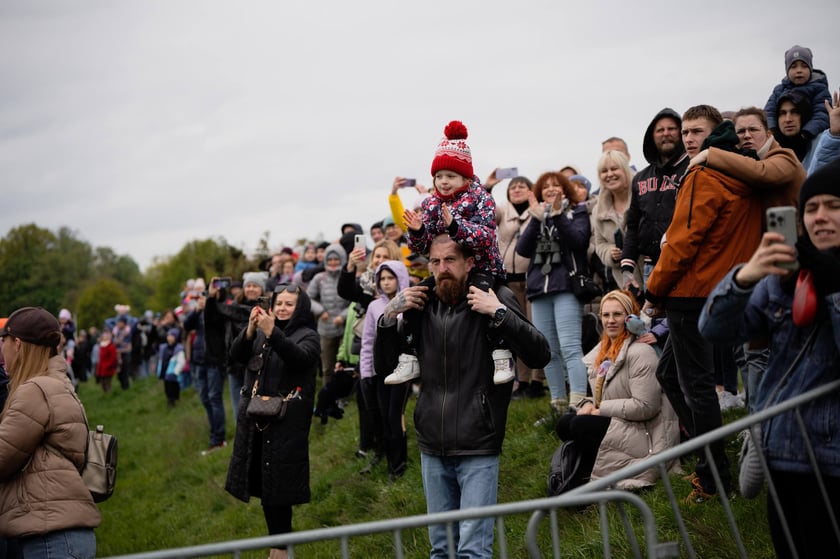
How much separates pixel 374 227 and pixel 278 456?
21.3 ft

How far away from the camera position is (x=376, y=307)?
8469 mm

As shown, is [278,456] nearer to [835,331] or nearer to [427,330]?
[427,330]

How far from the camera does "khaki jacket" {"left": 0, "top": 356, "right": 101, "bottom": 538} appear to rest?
15.9 feet

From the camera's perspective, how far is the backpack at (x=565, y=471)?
20.5ft

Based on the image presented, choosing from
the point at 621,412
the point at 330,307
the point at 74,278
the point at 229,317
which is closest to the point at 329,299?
the point at 330,307

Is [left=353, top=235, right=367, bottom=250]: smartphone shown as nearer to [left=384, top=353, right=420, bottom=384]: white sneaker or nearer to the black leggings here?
[left=384, top=353, right=420, bottom=384]: white sneaker

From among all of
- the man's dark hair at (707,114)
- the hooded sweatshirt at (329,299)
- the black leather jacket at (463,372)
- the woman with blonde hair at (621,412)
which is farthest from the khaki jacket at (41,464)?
the hooded sweatshirt at (329,299)

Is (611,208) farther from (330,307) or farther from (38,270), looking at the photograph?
(38,270)

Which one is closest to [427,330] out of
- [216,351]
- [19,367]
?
[19,367]

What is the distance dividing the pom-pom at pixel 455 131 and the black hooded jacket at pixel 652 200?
1.77m

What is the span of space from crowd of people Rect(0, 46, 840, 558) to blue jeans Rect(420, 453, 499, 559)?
10 mm

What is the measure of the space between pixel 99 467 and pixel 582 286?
470cm

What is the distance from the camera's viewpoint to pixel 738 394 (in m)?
7.77

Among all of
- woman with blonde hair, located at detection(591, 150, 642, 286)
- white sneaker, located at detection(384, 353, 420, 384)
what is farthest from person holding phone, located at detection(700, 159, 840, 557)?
woman with blonde hair, located at detection(591, 150, 642, 286)
